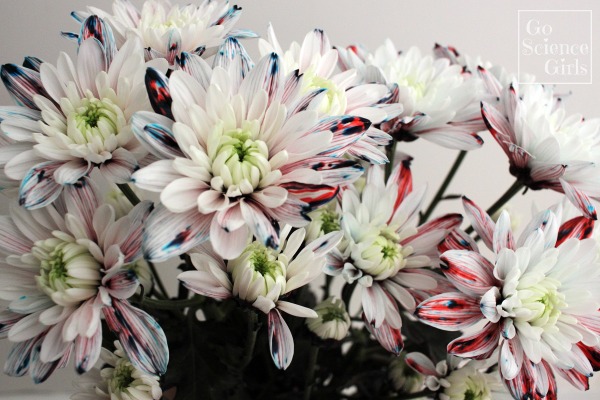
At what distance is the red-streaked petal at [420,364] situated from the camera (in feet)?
1.69

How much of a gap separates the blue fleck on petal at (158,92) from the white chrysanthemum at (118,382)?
189mm

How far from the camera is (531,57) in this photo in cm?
88

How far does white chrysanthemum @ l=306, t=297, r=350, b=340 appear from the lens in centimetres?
50

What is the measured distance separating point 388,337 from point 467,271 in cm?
8

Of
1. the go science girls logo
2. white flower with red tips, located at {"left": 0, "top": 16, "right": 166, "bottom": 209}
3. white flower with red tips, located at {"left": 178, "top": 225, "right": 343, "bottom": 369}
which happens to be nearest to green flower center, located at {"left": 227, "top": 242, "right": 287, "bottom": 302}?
white flower with red tips, located at {"left": 178, "top": 225, "right": 343, "bottom": 369}

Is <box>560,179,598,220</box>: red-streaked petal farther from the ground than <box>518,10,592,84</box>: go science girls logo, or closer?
closer

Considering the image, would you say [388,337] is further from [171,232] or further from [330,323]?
[171,232]

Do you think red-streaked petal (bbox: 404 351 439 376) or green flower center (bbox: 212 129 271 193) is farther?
red-streaked petal (bbox: 404 351 439 376)

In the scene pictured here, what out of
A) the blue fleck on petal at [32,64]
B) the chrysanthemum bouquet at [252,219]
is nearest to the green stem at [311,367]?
the chrysanthemum bouquet at [252,219]

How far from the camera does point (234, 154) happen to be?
0.39m

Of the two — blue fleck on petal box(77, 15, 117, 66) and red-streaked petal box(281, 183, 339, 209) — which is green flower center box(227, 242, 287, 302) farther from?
blue fleck on petal box(77, 15, 117, 66)

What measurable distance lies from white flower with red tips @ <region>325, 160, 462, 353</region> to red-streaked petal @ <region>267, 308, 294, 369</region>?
60mm

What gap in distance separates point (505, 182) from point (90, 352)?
76 centimetres

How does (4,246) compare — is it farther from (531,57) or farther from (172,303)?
(531,57)
